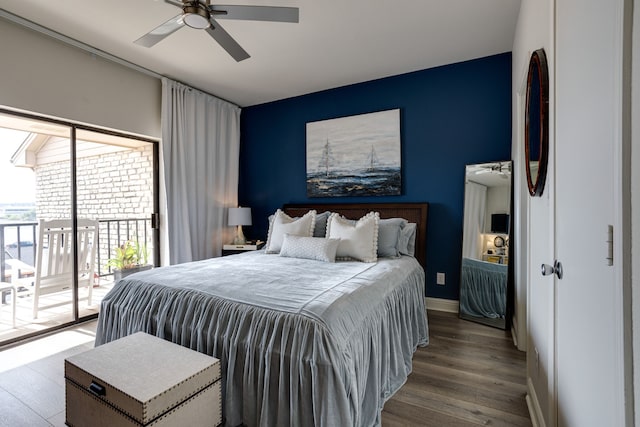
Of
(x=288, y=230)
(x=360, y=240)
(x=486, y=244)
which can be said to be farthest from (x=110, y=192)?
(x=486, y=244)

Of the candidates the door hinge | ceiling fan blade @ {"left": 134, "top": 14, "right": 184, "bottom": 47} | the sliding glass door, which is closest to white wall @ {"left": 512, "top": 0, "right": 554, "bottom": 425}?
the door hinge

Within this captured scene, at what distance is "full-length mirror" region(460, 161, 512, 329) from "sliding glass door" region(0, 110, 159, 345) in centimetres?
380

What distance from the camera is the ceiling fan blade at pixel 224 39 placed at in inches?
80.7

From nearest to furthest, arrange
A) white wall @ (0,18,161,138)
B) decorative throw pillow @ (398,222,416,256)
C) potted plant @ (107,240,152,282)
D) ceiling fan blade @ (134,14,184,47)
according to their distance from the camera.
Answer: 1. ceiling fan blade @ (134,14,184,47)
2. white wall @ (0,18,161,138)
3. decorative throw pillow @ (398,222,416,256)
4. potted plant @ (107,240,152,282)

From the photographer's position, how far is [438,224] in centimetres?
347

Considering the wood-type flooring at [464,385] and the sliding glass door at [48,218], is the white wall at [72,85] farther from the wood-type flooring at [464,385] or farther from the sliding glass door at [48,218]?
the wood-type flooring at [464,385]

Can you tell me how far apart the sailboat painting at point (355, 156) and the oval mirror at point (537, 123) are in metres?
1.84

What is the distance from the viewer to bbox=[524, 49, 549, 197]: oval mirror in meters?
1.48

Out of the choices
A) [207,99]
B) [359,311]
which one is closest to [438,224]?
[359,311]

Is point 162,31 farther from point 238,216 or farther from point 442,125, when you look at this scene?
point 442,125

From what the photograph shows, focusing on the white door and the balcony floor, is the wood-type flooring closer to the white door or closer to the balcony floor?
the white door

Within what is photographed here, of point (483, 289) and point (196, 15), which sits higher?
point (196, 15)

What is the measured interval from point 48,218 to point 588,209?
429 centimetres

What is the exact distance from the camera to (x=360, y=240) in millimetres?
2832
